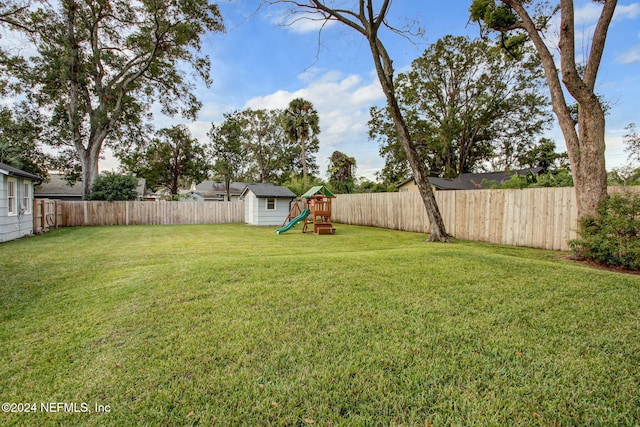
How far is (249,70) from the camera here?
38.6 feet

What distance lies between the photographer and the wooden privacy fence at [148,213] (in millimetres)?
16500

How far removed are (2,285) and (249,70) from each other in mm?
10279

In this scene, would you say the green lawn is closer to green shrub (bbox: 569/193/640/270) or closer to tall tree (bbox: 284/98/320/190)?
green shrub (bbox: 569/193/640/270)

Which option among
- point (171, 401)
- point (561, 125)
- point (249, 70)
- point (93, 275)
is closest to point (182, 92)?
point (249, 70)

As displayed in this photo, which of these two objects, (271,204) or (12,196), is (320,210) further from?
(12,196)

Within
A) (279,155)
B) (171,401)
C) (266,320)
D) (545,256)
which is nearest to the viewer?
(171,401)

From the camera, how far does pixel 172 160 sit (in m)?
29.9

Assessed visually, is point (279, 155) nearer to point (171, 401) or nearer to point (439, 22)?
point (439, 22)

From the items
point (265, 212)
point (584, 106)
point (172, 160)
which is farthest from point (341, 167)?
point (584, 106)

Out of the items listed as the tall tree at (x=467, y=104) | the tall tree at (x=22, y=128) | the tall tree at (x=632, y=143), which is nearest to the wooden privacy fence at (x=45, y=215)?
the tall tree at (x=22, y=128)

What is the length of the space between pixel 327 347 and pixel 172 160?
31969mm

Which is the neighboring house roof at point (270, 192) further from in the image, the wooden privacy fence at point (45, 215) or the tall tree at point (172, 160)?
the tall tree at point (172, 160)

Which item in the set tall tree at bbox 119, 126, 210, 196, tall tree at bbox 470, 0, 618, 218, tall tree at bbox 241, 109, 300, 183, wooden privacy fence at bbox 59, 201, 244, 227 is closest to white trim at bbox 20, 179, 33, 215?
wooden privacy fence at bbox 59, 201, 244, 227

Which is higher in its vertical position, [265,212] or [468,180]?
[468,180]
